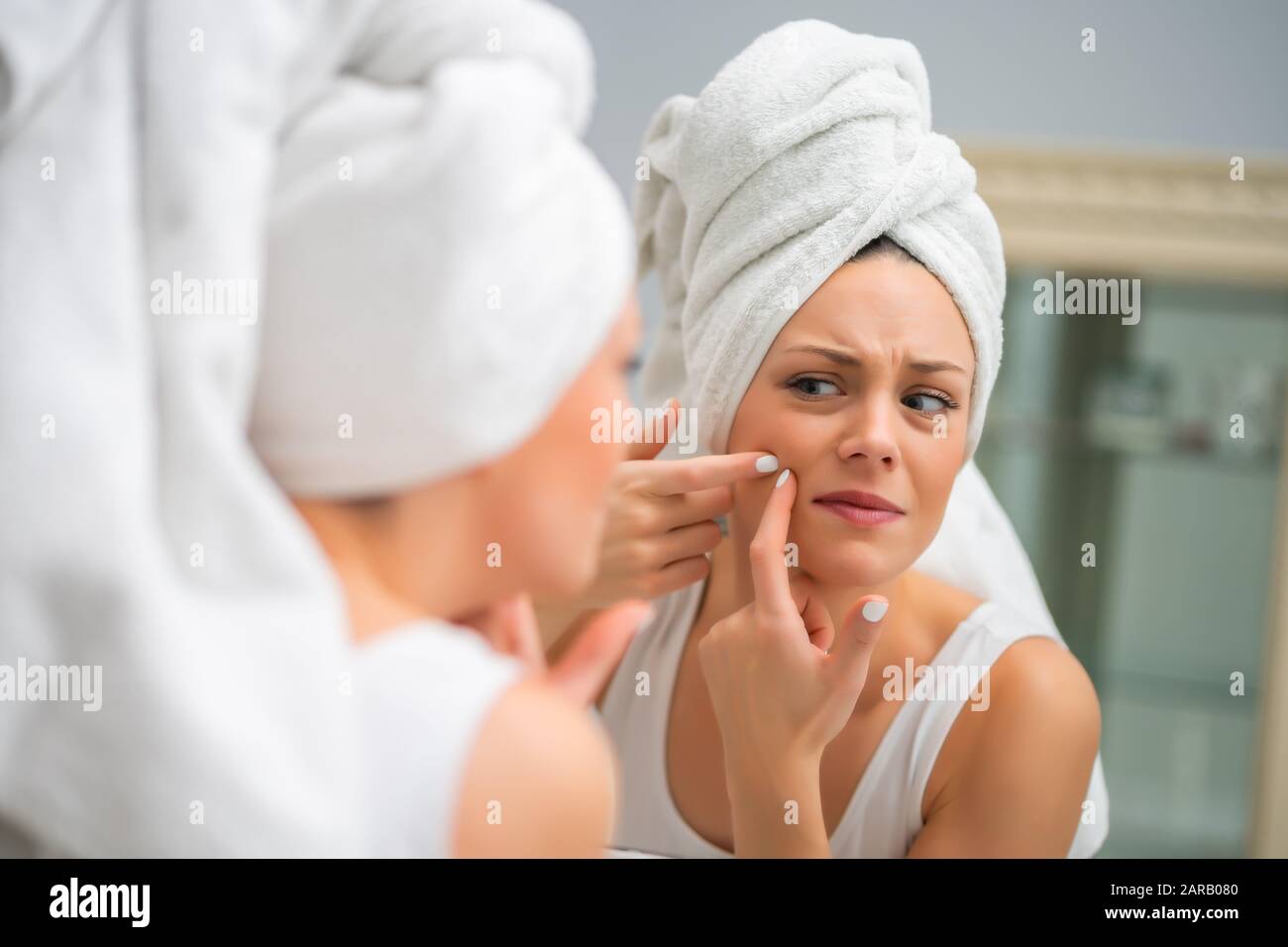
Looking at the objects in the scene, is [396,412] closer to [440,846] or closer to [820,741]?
[440,846]

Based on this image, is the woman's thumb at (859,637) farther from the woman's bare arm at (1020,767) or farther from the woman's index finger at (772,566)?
the woman's bare arm at (1020,767)

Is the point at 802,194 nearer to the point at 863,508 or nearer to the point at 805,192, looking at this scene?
the point at 805,192

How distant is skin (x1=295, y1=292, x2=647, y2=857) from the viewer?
46 centimetres

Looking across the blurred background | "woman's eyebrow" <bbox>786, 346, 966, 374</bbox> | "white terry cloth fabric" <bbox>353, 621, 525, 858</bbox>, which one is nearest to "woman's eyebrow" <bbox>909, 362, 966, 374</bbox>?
"woman's eyebrow" <bbox>786, 346, 966, 374</bbox>

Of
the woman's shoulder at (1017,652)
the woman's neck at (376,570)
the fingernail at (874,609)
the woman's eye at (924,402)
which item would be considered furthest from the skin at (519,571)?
the woman's shoulder at (1017,652)

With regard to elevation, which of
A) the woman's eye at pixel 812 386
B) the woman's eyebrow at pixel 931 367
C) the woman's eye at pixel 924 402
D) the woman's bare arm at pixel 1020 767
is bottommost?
the woman's bare arm at pixel 1020 767

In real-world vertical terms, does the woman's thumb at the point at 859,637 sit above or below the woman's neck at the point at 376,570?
below

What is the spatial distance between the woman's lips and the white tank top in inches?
6.4

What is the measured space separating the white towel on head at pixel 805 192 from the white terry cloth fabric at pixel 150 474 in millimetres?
397

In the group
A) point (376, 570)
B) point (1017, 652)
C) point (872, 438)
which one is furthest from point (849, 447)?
point (376, 570)

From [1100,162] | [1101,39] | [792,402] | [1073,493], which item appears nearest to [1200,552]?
[1073,493]

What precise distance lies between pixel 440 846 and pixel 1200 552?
68.4 inches

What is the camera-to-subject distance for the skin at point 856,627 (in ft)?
2.53

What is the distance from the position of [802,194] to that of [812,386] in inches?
5.4
